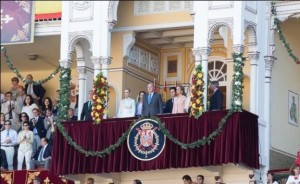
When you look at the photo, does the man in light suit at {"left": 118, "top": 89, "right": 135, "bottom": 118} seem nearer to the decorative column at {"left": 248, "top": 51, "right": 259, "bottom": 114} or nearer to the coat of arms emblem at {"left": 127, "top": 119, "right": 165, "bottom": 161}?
the coat of arms emblem at {"left": 127, "top": 119, "right": 165, "bottom": 161}

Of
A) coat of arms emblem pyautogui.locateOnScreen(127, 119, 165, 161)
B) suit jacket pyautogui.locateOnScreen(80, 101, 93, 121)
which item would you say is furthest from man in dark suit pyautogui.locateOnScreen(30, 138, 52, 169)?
coat of arms emblem pyautogui.locateOnScreen(127, 119, 165, 161)

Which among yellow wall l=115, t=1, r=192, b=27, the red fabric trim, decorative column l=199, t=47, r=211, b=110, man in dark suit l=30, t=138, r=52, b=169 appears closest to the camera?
decorative column l=199, t=47, r=211, b=110

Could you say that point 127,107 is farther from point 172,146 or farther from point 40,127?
point 40,127

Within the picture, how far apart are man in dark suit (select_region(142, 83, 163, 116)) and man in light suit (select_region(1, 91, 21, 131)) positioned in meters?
6.15

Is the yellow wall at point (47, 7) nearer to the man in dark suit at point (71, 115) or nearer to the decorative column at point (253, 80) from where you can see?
the man in dark suit at point (71, 115)

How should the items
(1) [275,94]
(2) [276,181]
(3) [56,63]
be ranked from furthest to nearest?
(3) [56,63], (1) [275,94], (2) [276,181]

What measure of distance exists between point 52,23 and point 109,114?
3.66 m

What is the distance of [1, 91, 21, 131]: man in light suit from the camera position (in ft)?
145

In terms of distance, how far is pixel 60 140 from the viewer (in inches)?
1608

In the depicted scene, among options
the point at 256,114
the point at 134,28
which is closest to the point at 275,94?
the point at 256,114

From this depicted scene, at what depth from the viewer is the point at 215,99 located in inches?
1523

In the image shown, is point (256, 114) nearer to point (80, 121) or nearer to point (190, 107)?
point (190, 107)

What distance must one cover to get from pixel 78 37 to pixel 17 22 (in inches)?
134

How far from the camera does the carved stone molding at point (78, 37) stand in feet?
135
